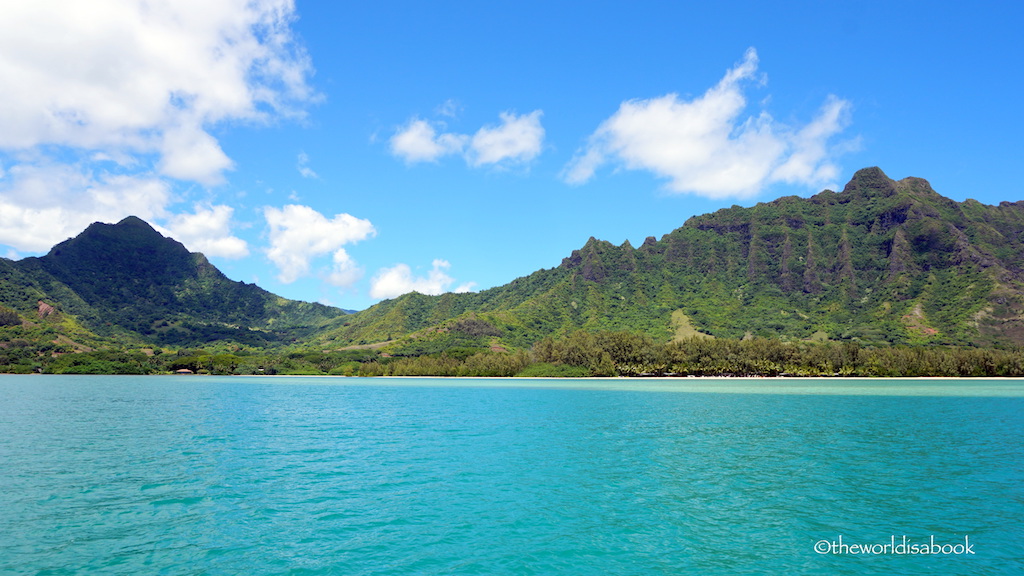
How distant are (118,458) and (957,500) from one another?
58.1 metres

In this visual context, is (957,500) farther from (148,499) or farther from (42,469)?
(42,469)

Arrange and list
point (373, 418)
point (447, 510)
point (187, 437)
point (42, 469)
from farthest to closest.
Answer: point (373, 418) → point (187, 437) → point (42, 469) → point (447, 510)

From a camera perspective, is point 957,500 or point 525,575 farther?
point 957,500

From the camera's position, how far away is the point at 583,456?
4684 centimetres

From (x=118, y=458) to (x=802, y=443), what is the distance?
59.9 m

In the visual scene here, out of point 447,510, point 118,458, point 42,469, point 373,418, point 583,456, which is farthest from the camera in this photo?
point 373,418

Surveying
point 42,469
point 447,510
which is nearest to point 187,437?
point 42,469

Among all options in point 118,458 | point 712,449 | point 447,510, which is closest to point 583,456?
point 712,449

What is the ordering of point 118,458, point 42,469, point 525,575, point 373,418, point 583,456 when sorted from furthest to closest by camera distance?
point 373,418 < point 583,456 < point 118,458 < point 42,469 < point 525,575

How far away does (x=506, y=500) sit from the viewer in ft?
108

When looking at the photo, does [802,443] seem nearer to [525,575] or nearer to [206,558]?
[525,575]

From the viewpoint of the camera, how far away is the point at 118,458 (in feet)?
144

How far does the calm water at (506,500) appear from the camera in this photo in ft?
75.8

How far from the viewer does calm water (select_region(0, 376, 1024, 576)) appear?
75.8ft
